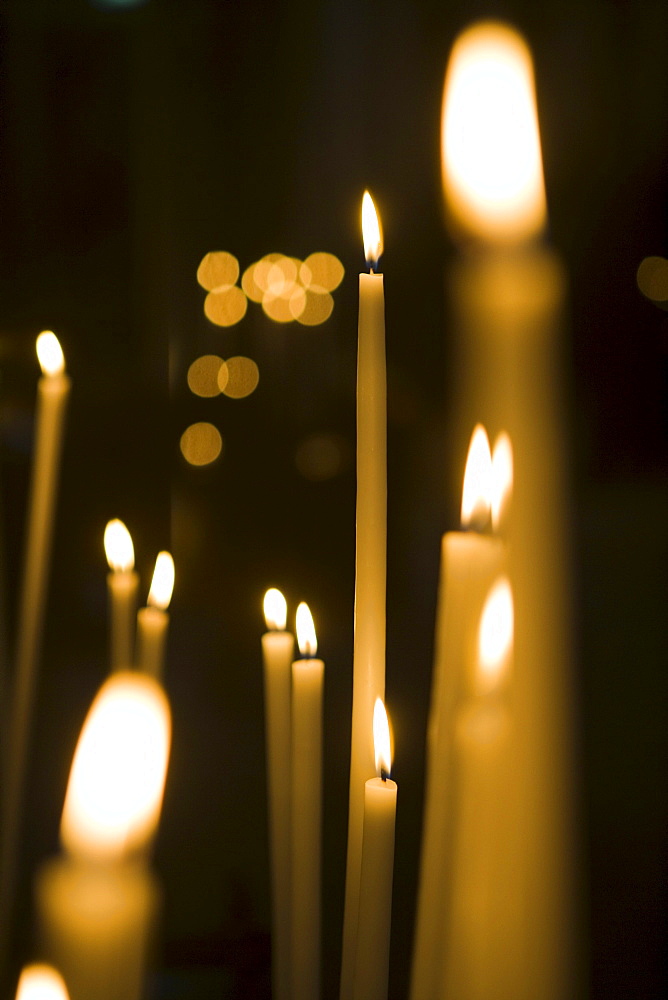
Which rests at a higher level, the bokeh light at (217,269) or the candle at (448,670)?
the bokeh light at (217,269)

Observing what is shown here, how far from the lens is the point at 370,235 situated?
0.88 ft

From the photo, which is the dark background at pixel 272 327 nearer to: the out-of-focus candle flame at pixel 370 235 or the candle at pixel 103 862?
the out-of-focus candle flame at pixel 370 235

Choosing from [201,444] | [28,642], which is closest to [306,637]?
[28,642]

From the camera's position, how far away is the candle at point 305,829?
26 cm

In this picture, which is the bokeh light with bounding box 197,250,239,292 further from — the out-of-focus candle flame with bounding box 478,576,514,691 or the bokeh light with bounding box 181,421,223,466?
the out-of-focus candle flame with bounding box 478,576,514,691

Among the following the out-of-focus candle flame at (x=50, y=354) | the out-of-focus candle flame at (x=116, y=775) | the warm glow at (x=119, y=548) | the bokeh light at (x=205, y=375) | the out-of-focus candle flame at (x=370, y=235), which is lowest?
the out-of-focus candle flame at (x=116, y=775)

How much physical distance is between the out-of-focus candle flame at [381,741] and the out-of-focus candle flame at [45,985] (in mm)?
94

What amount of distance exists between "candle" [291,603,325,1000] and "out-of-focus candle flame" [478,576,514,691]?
0.24ft

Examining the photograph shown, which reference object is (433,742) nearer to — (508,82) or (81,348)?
(508,82)

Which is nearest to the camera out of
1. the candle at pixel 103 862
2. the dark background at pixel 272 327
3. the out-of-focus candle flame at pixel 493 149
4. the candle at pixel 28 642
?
the candle at pixel 103 862

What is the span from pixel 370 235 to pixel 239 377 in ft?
1.15

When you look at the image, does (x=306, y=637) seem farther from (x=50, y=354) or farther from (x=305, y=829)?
(x=50, y=354)

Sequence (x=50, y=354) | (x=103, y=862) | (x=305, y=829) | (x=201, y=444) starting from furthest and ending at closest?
(x=201, y=444) → (x=50, y=354) → (x=305, y=829) → (x=103, y=862)

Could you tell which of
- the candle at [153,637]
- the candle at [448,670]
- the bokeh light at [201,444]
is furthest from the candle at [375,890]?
the bokeh light at [201,444]
